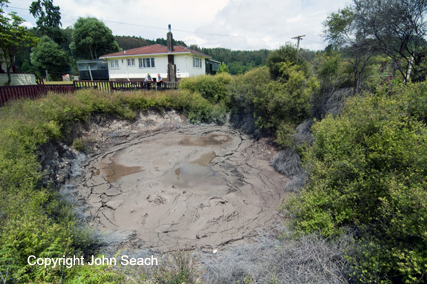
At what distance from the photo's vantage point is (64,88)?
12.1 m

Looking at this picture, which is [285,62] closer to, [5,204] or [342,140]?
[342,140]

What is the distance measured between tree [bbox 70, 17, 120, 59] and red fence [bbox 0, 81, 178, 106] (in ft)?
86.4

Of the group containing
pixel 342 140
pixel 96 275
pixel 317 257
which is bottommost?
pixel 317 257

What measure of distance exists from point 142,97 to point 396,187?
1326cm

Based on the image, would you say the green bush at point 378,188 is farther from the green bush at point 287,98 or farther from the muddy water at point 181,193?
the green bush at point 287,98

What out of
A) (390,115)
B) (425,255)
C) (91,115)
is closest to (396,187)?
(425,255)

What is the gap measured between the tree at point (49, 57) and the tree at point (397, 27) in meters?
38.1

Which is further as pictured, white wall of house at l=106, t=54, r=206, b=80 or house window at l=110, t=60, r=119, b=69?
house window at l=110, t=60, r=119, b=69

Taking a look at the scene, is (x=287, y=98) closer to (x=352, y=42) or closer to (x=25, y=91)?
(x=352, y=42)

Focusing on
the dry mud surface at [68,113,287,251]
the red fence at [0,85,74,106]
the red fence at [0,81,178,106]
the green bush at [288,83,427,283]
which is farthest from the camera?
the red fence at [0,81,178,106]

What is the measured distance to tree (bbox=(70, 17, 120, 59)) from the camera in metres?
34.4

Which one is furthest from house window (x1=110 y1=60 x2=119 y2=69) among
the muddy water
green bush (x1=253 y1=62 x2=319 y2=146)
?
green bush (x1=253 y1=62 x2=319 y2=146)

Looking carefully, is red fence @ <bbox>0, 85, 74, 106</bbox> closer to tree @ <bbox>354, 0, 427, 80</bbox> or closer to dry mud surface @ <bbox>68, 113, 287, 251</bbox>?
dry mud surface @ <bbox>68, 113, 287, 251</bbox>

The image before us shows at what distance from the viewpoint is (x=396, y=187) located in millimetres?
3232
